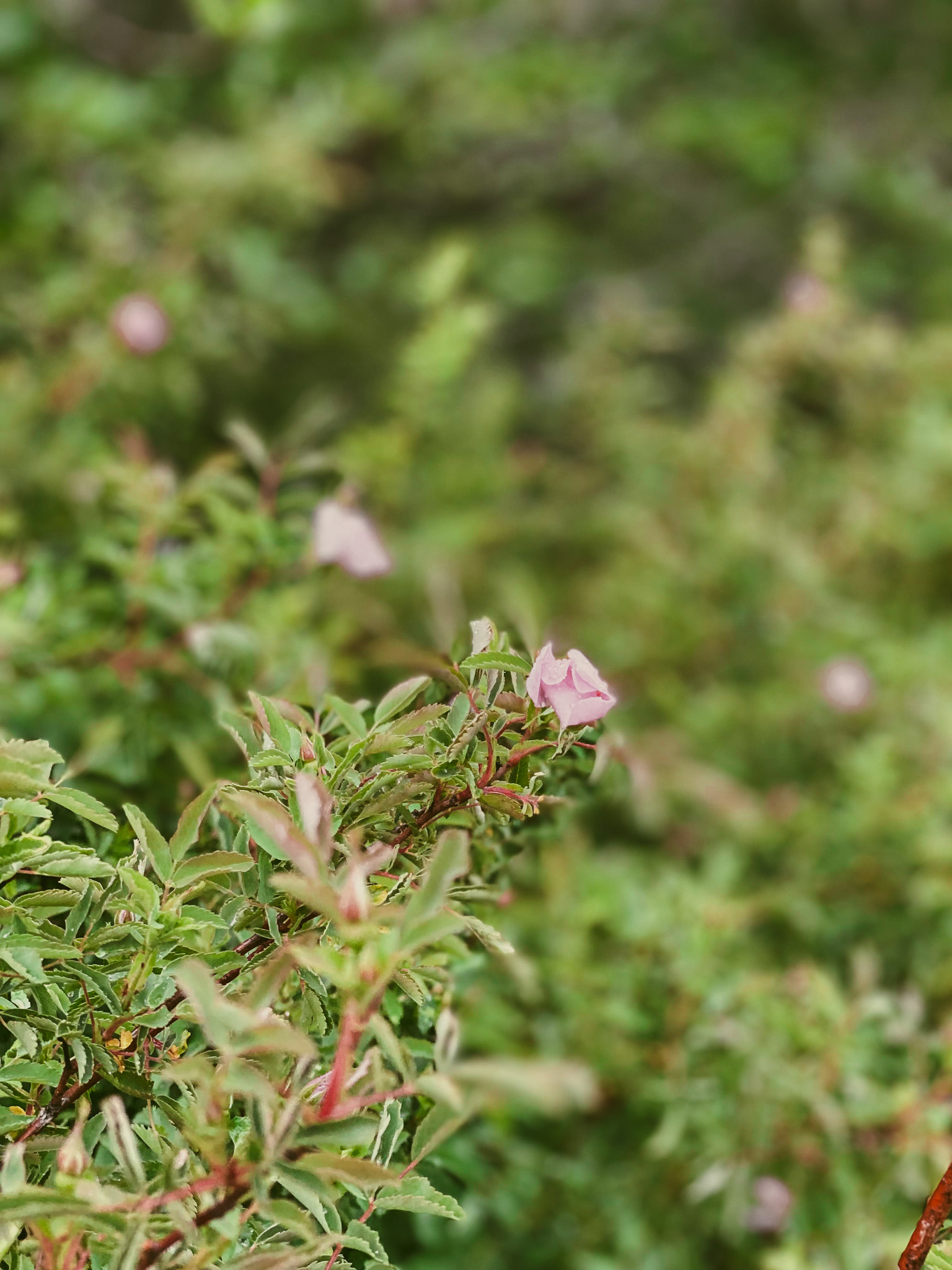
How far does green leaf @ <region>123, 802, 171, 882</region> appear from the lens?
1.98ft

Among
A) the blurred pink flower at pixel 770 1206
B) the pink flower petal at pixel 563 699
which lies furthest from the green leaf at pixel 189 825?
the blurred pink flower at pixel 770 1206

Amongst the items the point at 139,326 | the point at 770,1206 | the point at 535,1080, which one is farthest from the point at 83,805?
the point at 139,326

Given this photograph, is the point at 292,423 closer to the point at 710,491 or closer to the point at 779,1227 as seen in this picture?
the point at 710,491

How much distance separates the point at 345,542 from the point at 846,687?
1067mm

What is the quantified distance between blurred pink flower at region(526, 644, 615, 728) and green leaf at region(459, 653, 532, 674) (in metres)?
0.01

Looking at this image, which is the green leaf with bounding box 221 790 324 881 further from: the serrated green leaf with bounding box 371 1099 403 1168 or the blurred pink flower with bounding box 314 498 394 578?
the blurred pink flower with bounding box 314 498 394 578

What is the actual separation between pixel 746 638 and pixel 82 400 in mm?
1332

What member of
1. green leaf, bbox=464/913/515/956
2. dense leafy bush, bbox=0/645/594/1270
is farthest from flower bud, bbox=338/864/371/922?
green leaf, bbox=464/913/515/956

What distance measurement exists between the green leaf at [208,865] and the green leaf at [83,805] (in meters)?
0.06

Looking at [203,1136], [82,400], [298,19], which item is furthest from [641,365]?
[203,1136]

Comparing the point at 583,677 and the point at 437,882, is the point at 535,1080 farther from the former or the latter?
the point at 583,677

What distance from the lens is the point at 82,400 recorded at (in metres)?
1.72

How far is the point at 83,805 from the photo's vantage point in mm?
606

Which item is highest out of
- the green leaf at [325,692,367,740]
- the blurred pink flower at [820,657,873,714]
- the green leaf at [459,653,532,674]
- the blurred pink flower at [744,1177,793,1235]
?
the green leaf at [459,653,532,674]
